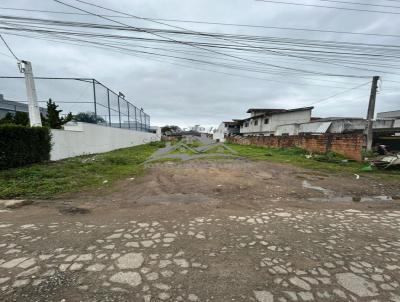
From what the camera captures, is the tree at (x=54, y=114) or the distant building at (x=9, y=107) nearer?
the tree at (x=54, y=114)

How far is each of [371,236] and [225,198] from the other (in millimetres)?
2819

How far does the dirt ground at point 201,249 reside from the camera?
6.40ft

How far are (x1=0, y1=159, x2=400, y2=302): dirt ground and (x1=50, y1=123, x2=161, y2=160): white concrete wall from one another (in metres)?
6.18

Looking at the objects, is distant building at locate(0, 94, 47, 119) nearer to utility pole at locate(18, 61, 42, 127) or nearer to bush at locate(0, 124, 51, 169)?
utility pole at locate(18, 61, 42, 127)

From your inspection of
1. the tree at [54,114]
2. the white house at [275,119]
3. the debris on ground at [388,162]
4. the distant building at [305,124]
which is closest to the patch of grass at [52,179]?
the tree at [54,114]

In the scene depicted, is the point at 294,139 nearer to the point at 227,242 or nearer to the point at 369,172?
the point at 369,172

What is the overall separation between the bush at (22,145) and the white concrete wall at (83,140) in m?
0.65

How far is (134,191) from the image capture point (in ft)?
18.4

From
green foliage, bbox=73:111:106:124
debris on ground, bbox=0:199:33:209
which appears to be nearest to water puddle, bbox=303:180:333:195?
debris on ground, bbox=0:199:33:209

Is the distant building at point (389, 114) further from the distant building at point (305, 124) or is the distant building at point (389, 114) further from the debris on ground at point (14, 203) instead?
the debris on ground at point (14, 203)

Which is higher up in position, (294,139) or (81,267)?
(294,139)

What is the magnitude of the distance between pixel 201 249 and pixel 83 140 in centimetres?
1186

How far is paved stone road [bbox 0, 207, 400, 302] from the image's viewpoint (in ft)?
6.31

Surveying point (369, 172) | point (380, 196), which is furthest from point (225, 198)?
point (369, 172)
